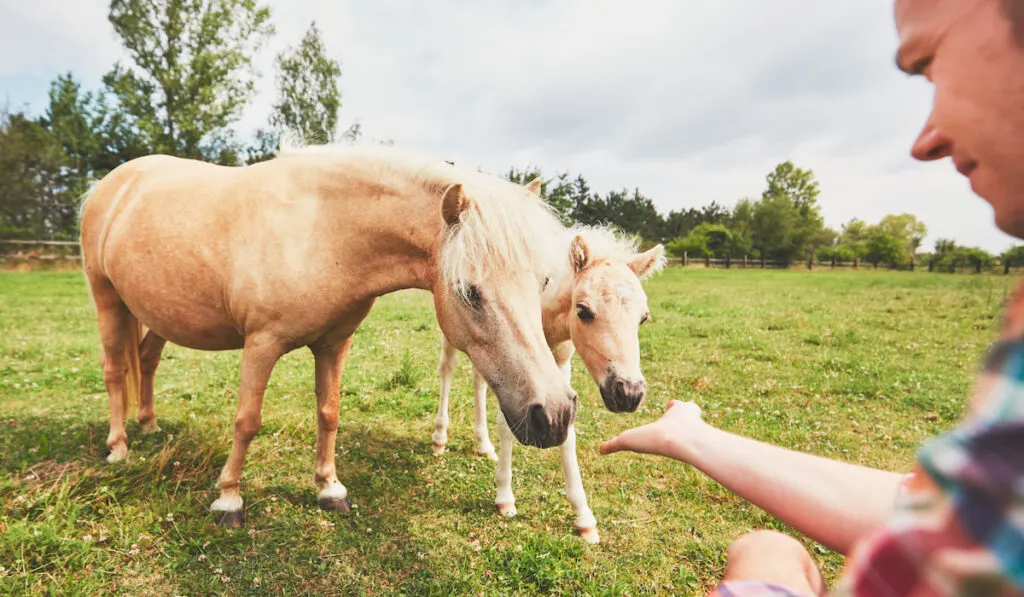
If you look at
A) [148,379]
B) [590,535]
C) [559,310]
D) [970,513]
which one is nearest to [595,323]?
[559,310]

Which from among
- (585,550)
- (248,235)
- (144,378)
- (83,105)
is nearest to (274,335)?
(248,235)

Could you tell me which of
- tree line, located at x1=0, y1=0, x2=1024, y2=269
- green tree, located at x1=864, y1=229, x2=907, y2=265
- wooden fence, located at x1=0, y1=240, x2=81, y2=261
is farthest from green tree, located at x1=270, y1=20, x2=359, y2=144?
green tree, located at x1=864, y1=229, x2=907, y2=265

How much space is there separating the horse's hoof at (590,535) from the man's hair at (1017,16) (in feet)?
11.4

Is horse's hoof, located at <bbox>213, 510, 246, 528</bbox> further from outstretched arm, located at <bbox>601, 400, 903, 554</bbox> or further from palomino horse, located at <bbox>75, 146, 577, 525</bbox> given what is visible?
outstretched arm, located at <bbox>601, 400, 903, 554</bbox>

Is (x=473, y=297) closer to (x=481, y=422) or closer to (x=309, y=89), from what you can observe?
(x=481, y=422)

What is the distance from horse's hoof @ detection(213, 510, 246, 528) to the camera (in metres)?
3.35

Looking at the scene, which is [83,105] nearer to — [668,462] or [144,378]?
[144,378]

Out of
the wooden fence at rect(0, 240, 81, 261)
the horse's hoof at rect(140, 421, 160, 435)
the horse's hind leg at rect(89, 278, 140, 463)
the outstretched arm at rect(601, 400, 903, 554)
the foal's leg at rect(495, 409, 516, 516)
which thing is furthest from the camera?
the wooden fence at rect(0, 240, 81, 261)

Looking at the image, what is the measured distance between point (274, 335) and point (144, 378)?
2.77 meters

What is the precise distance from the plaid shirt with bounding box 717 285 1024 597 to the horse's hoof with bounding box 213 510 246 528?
376 centimetres

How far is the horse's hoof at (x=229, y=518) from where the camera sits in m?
3.35

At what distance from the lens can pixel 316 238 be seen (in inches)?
122

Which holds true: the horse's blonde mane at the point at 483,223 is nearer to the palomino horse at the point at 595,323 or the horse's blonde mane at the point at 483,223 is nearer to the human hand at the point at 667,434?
the palomino horse at the point at 595,323

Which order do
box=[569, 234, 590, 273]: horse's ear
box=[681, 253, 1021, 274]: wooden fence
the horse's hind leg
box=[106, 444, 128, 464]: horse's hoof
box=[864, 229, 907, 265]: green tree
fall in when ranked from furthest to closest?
box=[864, 229, 907, 265]: green tree < box=[681, 253, 1021, 274]: wooden fence < the horse's hind leg < box=[106, 444, 128, 464]: horse's hoof < box=[569, 234, 590, 273]: horse's ear
